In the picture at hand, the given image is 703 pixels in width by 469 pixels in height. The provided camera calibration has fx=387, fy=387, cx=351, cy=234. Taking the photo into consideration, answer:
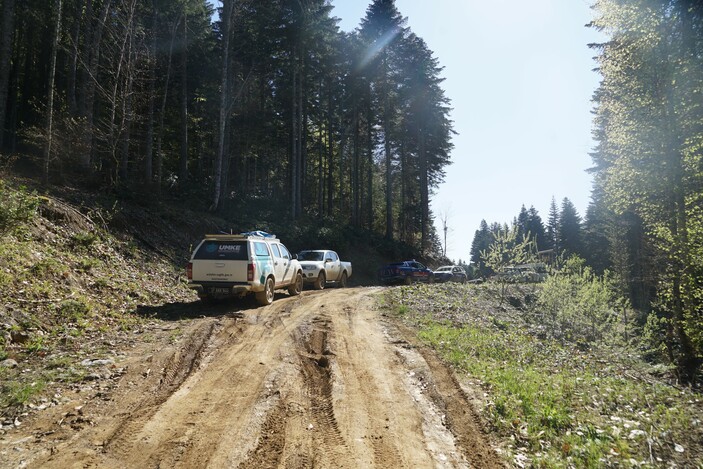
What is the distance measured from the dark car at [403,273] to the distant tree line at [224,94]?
25.8 ft

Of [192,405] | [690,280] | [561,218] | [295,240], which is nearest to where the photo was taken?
[192,405]

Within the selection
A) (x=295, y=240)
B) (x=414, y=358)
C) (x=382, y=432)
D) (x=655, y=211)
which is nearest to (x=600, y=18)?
(x=655, y=211)

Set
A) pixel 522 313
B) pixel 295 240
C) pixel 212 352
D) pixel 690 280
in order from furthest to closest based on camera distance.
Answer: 1. pixel 295 240
2. pixel 522 313
3. pixel 690 280
4. pixel 212 352

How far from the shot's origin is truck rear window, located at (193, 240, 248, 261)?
10.6 meters

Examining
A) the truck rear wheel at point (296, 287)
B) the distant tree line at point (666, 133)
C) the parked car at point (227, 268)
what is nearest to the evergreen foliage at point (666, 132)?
the distant tree line at point (666, 133)

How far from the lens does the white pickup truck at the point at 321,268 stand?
55.9ft

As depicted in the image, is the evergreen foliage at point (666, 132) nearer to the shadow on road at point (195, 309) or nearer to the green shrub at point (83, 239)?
the shadow on road at point (195, 309)

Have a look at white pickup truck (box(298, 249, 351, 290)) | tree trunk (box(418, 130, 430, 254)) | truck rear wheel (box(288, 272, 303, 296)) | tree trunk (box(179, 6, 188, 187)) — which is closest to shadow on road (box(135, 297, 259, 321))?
truck rear wheel (box(288, 272, 303, 296))

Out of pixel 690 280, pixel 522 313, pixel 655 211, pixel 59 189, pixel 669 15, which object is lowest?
pixel 522 313

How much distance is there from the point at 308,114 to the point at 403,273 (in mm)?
16120

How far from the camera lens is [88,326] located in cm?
732

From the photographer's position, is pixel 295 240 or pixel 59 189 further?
pixel 295 240

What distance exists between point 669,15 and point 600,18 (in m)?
1.76

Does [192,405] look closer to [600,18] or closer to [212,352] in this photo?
[212,352]
